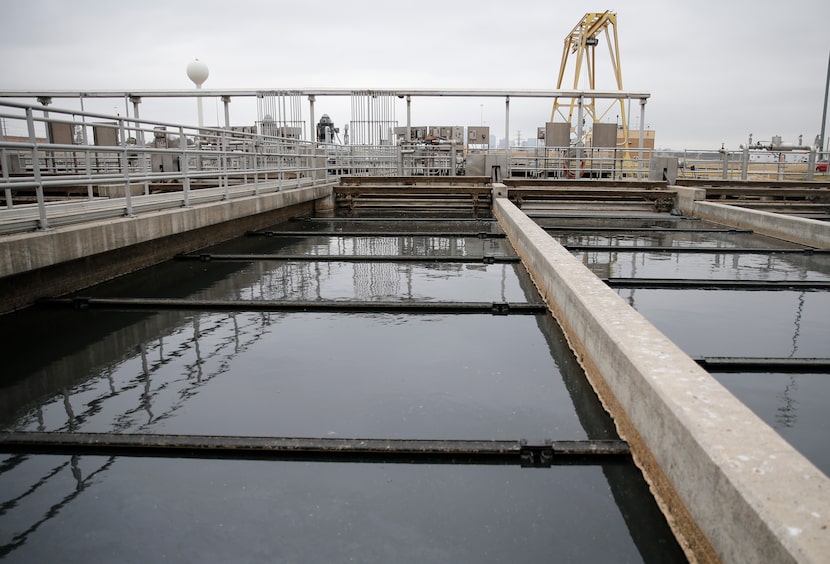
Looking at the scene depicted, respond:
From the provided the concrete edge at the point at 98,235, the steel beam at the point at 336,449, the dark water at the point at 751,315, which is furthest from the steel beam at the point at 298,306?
the steel beam at the point at 336,449

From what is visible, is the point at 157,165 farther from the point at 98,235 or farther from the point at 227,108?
the point at 98,235

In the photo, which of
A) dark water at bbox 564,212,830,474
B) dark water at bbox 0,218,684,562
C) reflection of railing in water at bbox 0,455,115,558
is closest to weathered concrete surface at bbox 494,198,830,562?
dark water at bbox 0,218,684,562

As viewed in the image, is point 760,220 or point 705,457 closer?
point 705,457

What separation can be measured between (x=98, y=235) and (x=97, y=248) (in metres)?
0.13

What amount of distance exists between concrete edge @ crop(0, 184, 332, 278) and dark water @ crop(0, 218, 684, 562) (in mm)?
571

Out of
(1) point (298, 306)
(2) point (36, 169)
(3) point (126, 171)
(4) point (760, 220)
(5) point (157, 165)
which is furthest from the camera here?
(5) point (157, 165)

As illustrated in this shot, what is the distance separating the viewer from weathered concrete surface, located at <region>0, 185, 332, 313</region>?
202 inches

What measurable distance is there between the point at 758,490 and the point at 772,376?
8.89 feet

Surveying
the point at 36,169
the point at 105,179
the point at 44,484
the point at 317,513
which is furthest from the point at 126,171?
the point at 317,513

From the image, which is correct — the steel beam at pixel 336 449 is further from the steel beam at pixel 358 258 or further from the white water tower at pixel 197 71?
the white water tower at pixel 197 71

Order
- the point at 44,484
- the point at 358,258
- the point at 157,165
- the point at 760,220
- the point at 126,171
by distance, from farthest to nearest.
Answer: the point at 157,165, the point at 760,220, the point at 358,258, the point at 126,171, the point at 44,484

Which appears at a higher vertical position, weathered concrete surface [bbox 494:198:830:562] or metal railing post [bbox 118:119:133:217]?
metal railing post [bbox 118:119:133:217]

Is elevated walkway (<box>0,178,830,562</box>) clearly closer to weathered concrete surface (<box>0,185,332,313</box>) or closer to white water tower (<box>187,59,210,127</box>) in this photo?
weathered concrete surface (<box>0,185,332,313</box>)

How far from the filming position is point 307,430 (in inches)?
128
